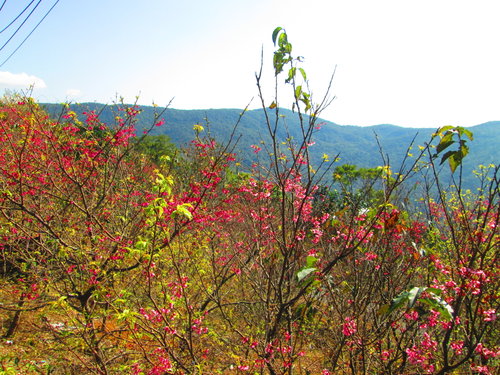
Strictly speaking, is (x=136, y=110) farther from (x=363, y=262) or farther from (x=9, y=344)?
(x=9, y=344)

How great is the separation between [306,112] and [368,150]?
211m

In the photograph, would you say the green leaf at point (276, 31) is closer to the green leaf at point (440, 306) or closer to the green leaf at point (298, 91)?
the green leaf at point (298, 91)

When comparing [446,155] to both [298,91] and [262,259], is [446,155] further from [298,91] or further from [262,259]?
[262,259]

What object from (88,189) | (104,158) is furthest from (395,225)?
(88,189)

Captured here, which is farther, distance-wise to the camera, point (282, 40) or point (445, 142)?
point (282, 40)

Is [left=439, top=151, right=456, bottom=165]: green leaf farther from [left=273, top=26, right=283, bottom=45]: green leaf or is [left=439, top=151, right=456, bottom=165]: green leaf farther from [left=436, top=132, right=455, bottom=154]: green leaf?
[left=273, top=26, right=283, bottom=45]: green leaf

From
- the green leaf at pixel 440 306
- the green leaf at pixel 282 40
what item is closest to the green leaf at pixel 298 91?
the green leaf at pixel 282 40

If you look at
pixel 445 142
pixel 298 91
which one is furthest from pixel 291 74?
pixel 445 142

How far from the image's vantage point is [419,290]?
44.7 inches

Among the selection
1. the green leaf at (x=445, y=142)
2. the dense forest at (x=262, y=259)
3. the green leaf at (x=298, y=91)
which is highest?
the green leaf at (x=298, y=91)

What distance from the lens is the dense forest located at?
2.24 m

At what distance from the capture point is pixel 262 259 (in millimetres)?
4344

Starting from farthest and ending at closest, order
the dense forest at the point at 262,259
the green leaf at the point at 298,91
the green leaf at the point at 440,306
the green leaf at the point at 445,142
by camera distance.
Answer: the dense forest at the point at 262,259
the green leaf at the point at 298,91
the green leaf at the point at 445,142
the green leaf at the point at 440,306

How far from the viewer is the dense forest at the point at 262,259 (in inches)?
88.2
